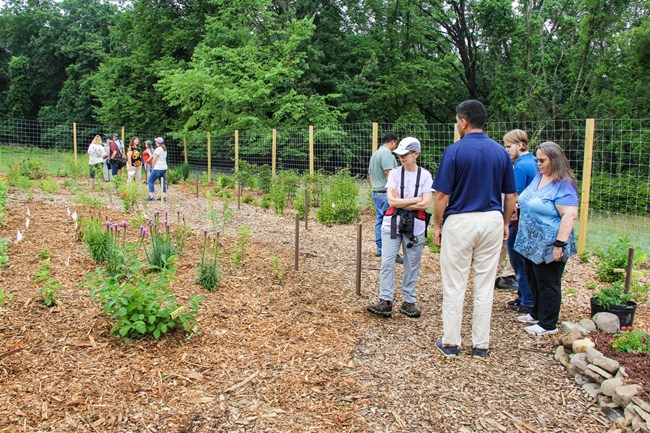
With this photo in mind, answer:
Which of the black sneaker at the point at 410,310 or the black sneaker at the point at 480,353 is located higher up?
the black sneaker at the point at 410,310

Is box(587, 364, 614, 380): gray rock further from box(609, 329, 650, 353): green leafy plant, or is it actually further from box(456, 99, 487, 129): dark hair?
box(456, 99, 487, 129): dark hair

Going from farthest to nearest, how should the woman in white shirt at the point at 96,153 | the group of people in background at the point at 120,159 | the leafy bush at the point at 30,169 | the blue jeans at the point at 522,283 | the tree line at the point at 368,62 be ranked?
1. the tree line at the point at 368,62
2. the woman in white shirt at the point at 96,153
3. the leafy bush at the point at 30,169
4. the group of people in background at the point at 120,159
5. the blue jeans at the point at 522,283

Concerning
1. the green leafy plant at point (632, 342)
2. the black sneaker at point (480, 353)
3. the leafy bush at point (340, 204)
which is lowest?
the black sneaker at point (480, 353)

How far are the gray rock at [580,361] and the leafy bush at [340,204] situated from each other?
619 centimetres

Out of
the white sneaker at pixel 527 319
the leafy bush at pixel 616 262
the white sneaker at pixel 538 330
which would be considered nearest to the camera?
the white sneaker at pixel 538 330

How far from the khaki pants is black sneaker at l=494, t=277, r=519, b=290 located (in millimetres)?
2067

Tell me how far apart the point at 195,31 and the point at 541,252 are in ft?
73.0

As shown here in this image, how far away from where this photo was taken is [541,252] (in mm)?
4164

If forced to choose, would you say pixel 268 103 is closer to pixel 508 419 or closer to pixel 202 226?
pixel 202 226

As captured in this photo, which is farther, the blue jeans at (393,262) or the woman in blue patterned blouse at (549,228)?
the blue jeans at (393,262)

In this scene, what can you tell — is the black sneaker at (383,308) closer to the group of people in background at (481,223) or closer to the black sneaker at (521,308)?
the group of people in background at (481,223)

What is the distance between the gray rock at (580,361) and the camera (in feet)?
11.5

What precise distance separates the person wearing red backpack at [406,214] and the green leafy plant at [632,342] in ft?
5.18

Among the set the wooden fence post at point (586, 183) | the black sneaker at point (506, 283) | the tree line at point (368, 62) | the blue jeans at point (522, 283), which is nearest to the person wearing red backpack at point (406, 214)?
the blue jeans at point (522, 283)
